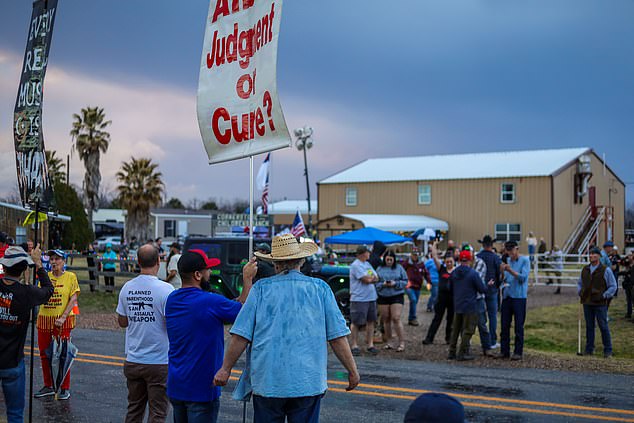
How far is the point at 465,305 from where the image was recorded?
38.3 feet

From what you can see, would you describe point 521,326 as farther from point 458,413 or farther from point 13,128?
point 458,413

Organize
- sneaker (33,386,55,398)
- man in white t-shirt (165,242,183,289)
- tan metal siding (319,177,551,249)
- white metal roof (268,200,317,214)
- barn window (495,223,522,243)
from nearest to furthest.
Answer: sneaker (33,386,55,398)
man in white t-shirt (165,242,183,289)
tan metal siding (319,177,551,249)
barn window (495,223,522,243)
white metal roof (268,200,317,214)

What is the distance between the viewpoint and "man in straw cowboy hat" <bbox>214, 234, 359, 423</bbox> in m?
4.32

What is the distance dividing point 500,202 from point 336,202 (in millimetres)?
12866

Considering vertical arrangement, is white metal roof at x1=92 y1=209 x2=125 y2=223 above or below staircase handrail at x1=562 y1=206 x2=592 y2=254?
above

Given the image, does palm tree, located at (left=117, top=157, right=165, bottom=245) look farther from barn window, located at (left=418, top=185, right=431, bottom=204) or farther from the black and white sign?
the black and white sign

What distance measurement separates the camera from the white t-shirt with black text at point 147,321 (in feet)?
18.6

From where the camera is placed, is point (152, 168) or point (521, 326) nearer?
point (521, 326)

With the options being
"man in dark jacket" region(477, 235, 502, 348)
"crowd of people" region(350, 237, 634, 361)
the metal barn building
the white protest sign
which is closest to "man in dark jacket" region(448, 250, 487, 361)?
"crowd of people" region(350, 237, 634, 361)

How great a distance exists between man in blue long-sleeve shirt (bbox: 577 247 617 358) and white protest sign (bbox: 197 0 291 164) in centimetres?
873

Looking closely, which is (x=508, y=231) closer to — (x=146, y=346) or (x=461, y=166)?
(x=461, y=166)

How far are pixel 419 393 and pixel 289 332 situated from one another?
15.8ft

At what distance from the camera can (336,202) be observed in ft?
173

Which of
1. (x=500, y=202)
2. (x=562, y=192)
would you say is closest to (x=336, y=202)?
(x=500, y=202)
